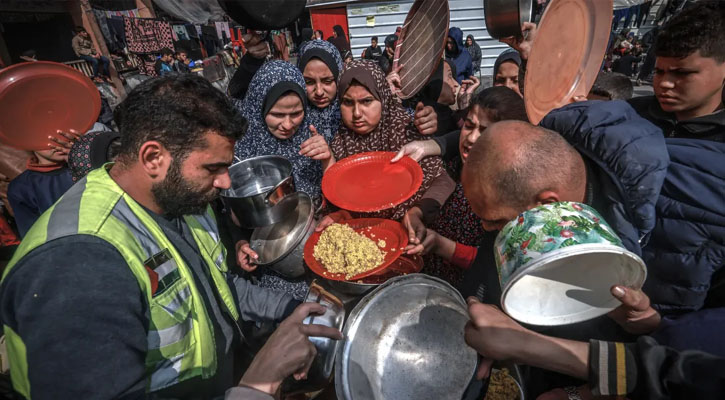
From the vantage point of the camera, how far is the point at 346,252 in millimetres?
2135

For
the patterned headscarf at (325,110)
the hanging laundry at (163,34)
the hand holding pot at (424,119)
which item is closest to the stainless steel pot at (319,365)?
the hand holding pot at (424,119)

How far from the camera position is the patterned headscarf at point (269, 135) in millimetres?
2939

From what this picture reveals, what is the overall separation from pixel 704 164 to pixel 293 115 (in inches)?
105

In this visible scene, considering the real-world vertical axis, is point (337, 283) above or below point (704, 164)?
below

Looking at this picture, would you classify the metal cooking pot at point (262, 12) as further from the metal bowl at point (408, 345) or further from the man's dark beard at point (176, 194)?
the metal bowl at point (408, 345)

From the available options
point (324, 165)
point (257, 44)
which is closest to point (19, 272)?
point (324, 165)

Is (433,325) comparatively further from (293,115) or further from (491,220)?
(293,115)

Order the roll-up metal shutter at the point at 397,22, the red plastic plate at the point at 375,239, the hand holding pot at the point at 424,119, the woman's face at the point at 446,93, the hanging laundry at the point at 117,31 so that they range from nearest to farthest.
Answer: the red plastic plate at the point at 375,239
the hand holding pot at the point at 424,119
the woman's face at the point at 446,93
the hanging laundry at the point at 117,31
the roll-up metal shutter at the point at 397,22

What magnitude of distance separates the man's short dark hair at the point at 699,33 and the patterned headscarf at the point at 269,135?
2.56m

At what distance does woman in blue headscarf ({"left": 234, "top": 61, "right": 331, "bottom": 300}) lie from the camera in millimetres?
2848

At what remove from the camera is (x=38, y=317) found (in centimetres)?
96

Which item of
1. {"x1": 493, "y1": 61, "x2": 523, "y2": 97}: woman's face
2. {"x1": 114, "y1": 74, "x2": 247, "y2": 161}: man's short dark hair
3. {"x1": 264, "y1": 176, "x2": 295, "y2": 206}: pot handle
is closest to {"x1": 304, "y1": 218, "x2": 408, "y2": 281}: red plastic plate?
{"x1": 264, "y1": 176, "x2": 295, "y2": 206}: pot handle

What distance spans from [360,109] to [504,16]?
151 cm

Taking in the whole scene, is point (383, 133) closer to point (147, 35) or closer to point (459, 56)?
point (459, 56)
